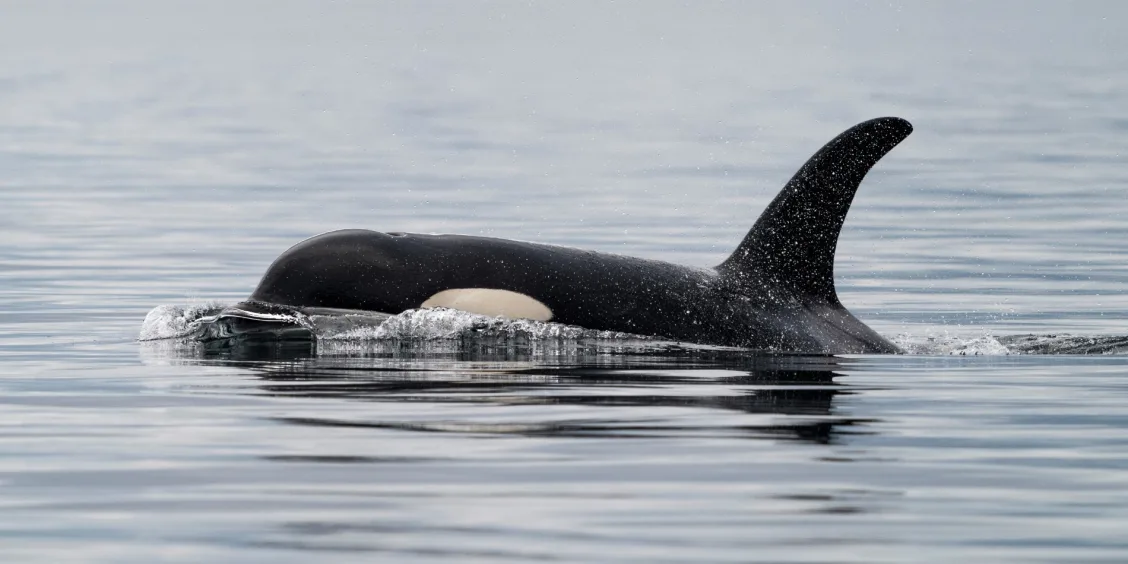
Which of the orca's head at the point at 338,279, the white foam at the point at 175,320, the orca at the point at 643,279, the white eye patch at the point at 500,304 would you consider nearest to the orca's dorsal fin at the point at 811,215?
the orca at the point at 643,279

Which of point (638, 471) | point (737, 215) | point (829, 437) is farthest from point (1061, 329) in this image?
point (737, 215)

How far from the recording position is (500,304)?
14578mm

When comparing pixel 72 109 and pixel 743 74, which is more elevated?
pixel 743 74

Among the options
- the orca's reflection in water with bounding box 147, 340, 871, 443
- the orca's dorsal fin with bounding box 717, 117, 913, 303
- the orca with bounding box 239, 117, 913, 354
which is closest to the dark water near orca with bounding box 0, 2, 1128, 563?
the orca's reflection in water with bounding box 147, 340, 871, 443

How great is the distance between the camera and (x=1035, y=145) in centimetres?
4738

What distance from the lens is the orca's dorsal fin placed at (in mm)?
15242

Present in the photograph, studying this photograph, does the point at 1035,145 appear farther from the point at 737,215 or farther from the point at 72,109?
the point at 72,109

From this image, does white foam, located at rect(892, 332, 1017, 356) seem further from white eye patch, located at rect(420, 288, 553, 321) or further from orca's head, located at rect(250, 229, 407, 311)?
orca's head, located at rect(250, 229, 407, 311)

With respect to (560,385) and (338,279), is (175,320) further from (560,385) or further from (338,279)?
(560,385)

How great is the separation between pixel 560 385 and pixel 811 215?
3638 mm

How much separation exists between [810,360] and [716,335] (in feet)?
2.78

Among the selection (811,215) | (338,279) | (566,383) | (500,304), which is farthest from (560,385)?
(811,215)

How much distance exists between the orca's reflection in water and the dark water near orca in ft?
0.15

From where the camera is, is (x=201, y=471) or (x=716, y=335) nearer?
(x=201, y=471)
